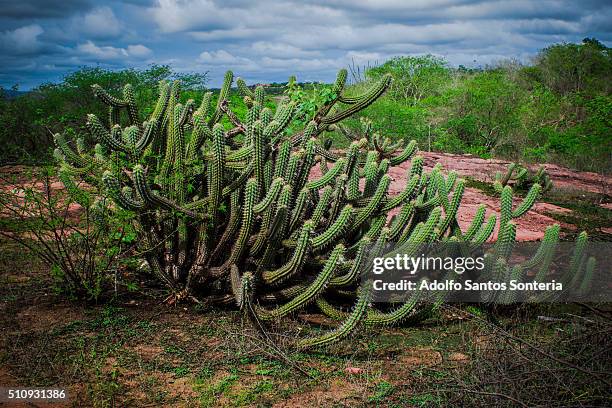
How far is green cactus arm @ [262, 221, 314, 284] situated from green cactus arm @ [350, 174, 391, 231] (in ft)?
2.41

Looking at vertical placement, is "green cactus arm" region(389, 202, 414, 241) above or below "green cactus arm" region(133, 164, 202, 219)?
below

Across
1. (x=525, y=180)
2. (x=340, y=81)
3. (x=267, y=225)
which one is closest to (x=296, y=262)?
(x=267, y=225)

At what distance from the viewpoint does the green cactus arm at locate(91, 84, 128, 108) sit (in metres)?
5.52

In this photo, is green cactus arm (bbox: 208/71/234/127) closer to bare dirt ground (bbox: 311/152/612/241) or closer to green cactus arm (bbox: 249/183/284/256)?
green cactus arm (bbox: 249/183/284/256)

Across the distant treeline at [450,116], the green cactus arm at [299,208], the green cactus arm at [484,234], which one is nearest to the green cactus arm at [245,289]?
the green cactus arm at [299,208]

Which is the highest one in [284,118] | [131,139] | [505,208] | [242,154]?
[284,118]

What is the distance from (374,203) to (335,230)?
61 centimetres

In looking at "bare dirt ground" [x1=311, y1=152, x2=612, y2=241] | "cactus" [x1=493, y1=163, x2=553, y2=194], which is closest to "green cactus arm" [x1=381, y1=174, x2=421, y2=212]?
"bare dirt ground" [x1=311, y1=152, x2=612, y2=241]

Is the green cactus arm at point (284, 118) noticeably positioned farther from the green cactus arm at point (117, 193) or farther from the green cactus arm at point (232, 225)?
the green cactus arm at point (117, 193)

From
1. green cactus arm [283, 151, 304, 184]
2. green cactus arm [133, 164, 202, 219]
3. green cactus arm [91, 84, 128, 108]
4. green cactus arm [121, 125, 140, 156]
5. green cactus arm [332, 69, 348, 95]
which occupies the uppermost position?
green cactus arm [332, 69, 348, 95]

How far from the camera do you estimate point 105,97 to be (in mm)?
5633

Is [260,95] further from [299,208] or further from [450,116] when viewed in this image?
[450,116]

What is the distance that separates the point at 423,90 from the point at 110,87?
16642 millimetres

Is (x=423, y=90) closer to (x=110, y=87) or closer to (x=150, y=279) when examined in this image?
(x=110, y=87)
